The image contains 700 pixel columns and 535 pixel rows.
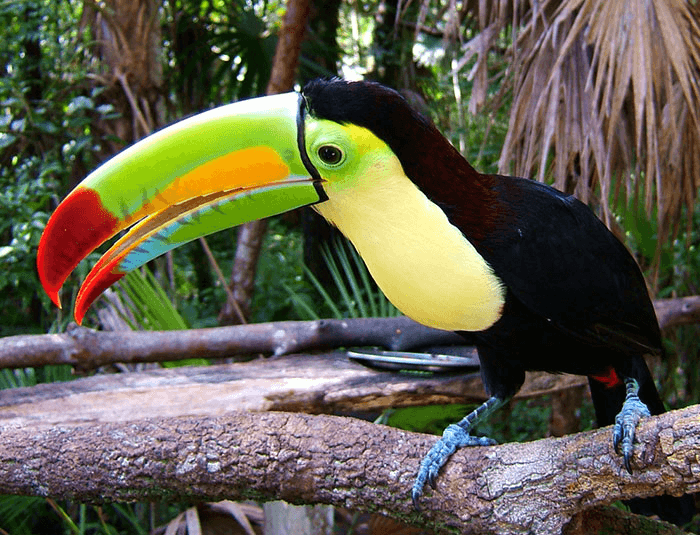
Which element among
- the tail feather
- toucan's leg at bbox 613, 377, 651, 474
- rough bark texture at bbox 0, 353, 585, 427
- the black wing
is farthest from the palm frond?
toucan's leg at bbox 613, 377, 651, 474

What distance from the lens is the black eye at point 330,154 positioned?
4.96 ft

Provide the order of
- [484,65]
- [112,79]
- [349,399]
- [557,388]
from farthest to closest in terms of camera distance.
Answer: [112,79]
[484,65]
[557,388]
[349,399]

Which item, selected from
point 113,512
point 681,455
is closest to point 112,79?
point 113,512

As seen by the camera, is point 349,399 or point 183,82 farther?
point 183,82

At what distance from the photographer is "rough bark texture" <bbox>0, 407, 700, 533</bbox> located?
1416 millimetres

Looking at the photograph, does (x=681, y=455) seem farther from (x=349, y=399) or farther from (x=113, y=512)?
(x=113, y=512)

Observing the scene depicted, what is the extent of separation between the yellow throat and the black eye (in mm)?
33

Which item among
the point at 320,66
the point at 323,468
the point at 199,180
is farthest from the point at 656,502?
the point at 320,66

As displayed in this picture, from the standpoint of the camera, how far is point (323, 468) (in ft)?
5.16

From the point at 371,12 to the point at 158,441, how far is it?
13.4 feet

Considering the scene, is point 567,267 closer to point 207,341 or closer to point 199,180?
point 199,180

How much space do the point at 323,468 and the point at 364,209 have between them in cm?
58

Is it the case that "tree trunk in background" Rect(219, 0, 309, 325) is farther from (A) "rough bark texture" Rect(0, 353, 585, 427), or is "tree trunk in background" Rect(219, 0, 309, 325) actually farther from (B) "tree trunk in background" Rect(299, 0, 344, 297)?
(A) "rough bark texture" Rect(0, 353, 585, 427)

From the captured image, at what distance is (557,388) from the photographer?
2631 millimetres
